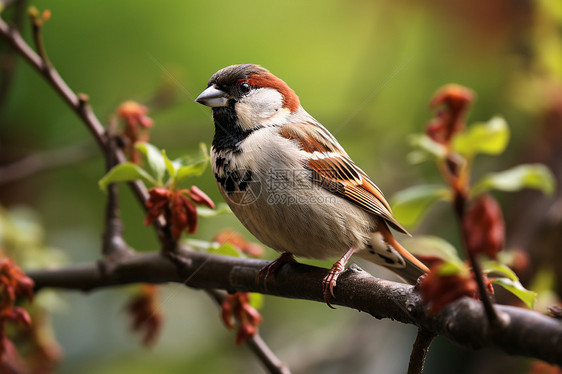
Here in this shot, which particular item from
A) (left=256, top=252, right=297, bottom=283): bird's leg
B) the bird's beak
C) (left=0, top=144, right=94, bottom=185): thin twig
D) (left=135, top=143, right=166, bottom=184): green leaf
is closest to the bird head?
the bird's beak

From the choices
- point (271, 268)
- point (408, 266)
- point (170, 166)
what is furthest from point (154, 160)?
point (408, 266)

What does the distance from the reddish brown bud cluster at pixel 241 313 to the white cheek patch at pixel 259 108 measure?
52 cm

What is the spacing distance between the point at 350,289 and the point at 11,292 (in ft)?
2.69

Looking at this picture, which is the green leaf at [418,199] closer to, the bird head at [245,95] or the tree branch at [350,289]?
the tree branch at [350,289]

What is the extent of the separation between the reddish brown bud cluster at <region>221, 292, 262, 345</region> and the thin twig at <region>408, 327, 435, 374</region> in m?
0.49

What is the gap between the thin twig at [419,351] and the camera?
102cm

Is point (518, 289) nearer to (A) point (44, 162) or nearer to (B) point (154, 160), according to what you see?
(B) point (154, 160)

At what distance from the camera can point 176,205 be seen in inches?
52.9

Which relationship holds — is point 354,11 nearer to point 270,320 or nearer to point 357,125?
point 357,125

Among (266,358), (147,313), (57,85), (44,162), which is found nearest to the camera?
(266,358)

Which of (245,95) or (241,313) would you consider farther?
(245,95)

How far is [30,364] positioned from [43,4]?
1.55m

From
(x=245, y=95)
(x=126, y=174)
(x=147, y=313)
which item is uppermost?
(x=245, y=95)

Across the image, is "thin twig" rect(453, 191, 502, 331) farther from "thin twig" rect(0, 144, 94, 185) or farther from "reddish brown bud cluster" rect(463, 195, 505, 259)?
"thin twig" rect(0, 144, 94, 185)
